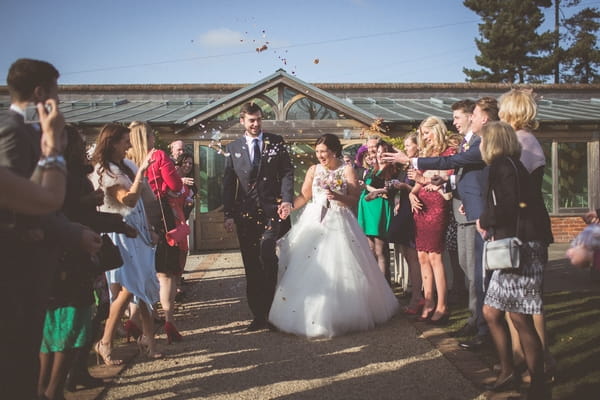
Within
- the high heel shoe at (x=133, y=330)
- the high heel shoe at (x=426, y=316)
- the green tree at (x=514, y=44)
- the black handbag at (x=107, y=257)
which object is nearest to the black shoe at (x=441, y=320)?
the high heel shoe at (x=426, y=316)

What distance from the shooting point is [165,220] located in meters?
5.57

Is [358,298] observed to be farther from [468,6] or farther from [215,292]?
[468,6]

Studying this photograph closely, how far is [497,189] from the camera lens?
328 cm

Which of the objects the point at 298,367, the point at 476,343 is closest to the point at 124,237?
the point at 298,367

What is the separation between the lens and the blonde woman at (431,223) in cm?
544

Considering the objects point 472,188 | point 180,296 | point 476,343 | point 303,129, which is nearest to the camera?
point 476,343

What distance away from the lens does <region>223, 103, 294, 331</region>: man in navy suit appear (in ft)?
18.5

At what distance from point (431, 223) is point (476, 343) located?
5.02 ft

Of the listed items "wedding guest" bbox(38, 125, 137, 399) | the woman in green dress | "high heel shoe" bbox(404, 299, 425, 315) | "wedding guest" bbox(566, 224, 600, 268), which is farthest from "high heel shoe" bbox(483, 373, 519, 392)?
the woman in green dress

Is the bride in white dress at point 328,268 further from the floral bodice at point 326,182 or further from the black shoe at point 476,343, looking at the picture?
the black shoe at point 476,343

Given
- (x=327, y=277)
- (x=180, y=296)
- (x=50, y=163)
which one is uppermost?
(x=50, y=163)

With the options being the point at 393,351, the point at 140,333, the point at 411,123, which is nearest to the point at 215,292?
the point at 140,333

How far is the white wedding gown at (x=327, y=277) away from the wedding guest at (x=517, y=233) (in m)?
1.91

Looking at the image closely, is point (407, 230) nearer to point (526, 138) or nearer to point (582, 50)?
point (526, 138)
